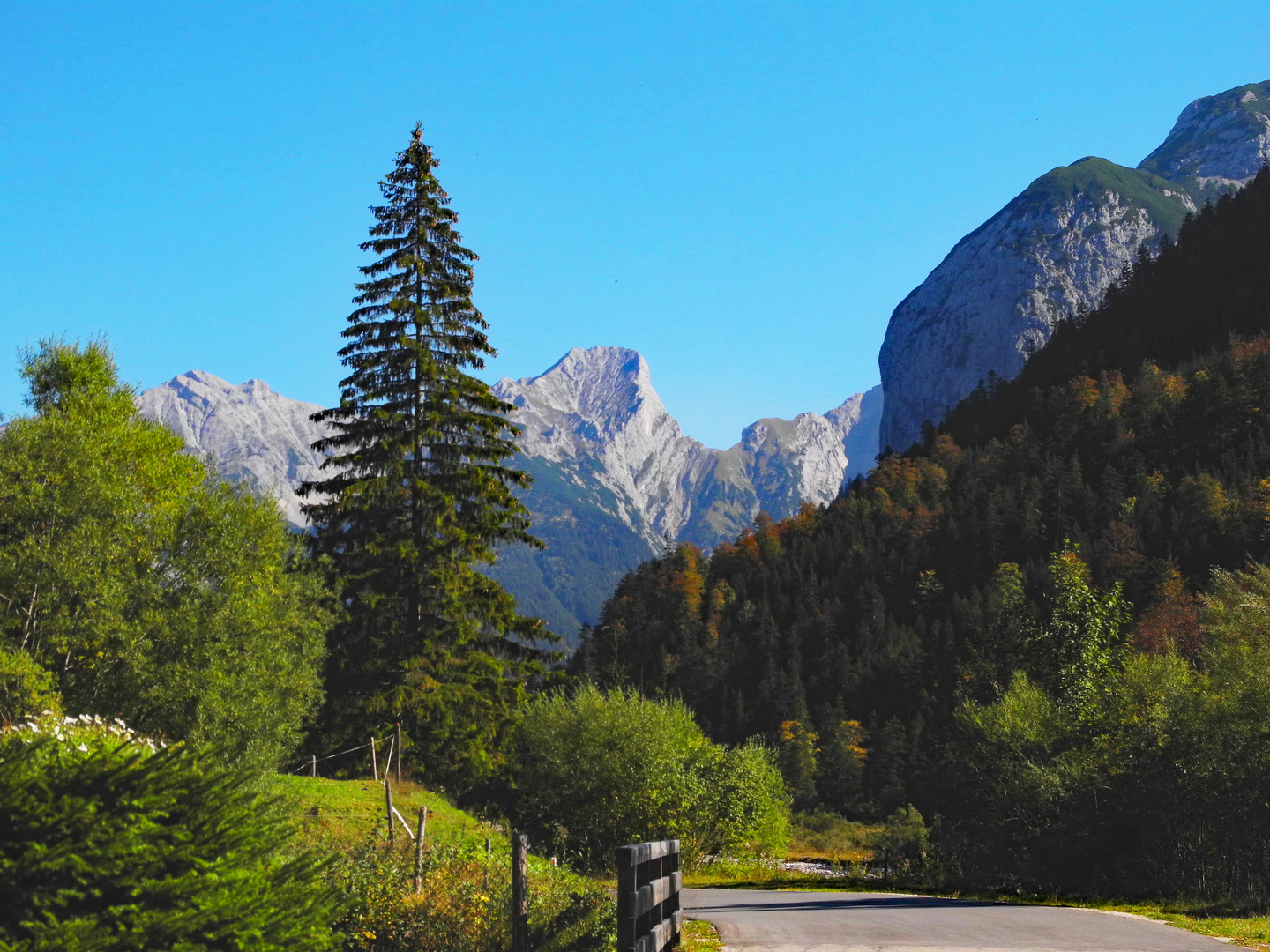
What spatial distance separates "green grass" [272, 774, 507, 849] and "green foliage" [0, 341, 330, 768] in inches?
68.0

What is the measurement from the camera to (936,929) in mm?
14906

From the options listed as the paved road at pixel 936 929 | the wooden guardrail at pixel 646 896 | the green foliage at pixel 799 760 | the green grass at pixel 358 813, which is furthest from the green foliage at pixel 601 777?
the green foliage at pixel 799 760

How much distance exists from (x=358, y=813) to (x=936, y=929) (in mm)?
14973

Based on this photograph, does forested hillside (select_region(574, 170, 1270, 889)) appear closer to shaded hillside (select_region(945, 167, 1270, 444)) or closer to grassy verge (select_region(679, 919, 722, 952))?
→ shaded hillside (select_region(945, 167, 1270, 444))

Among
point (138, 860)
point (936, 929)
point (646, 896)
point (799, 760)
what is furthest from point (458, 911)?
point (799, 760)

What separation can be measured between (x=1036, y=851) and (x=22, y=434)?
27940 millimetres

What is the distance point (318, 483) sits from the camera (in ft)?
126

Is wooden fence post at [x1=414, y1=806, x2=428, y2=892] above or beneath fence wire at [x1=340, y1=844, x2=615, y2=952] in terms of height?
above

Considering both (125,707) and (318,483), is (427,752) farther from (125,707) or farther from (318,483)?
(125,707)

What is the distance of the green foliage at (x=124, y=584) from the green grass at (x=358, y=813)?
1.73 metres

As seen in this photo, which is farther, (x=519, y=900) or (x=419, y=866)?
(x=419, y=866)

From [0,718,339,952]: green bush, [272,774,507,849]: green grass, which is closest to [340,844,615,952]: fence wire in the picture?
[272,774,507,849]: green grass

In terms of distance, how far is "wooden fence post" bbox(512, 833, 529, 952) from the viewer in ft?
37.8

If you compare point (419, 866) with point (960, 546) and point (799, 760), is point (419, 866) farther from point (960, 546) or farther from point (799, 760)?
point (960, 546)
